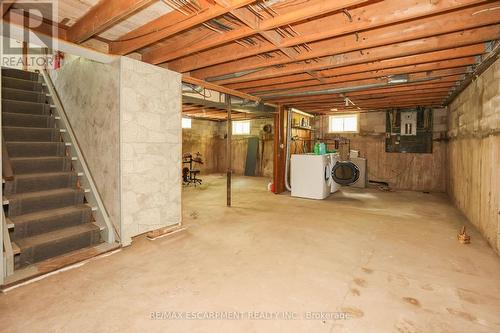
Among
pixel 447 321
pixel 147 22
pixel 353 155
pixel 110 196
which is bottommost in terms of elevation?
pixel 447 321

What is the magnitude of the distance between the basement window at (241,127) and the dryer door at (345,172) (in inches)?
188

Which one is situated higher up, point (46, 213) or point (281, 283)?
point (46, 213)

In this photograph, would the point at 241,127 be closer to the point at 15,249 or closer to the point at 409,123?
the point at 409,123

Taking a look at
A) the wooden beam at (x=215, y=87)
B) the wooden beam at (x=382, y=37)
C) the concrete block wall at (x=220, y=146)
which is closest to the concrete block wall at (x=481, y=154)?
the wooden beam at (x=382, y=37)

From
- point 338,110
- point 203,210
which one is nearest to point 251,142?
point 338,110

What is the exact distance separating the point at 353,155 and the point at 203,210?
5.01m

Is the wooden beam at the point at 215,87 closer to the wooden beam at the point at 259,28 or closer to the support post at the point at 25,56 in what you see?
the wooden beam at the point at 259,28

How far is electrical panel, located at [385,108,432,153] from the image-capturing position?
23.8 ft

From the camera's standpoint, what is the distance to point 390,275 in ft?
8.08

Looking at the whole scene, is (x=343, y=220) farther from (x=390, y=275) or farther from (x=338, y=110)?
(x=338, y=110)

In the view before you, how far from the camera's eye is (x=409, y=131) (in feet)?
24.4

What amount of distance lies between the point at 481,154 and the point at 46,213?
18.6 feet

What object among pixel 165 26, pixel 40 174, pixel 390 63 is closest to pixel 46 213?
pixel 40 174

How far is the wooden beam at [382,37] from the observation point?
2.29 meters
